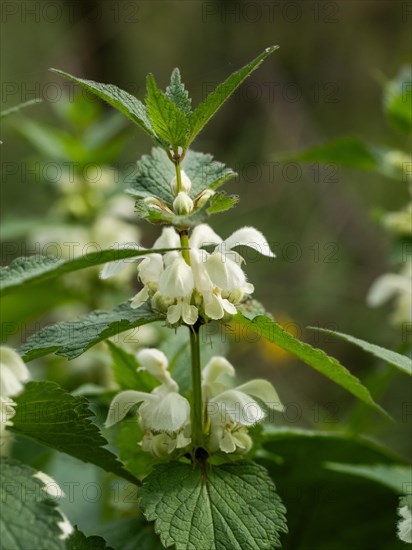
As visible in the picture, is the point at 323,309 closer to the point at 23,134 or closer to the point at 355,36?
the point at 355,36

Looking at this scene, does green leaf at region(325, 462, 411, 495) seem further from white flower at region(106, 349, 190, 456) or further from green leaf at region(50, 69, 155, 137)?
green leaf at region(50, 69, 155, 137)

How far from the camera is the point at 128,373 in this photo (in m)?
1.11

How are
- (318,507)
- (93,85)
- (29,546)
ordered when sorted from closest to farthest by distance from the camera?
(29,546), (93,85), (318,507)

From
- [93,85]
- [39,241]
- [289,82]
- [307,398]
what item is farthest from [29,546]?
[289,82]

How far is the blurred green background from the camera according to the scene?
4.11m

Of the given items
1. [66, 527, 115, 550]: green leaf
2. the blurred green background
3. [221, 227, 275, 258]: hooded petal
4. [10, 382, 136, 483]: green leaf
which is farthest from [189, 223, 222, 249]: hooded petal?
the blurred green background

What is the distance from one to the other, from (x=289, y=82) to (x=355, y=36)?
761mm

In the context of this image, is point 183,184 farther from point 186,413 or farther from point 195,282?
point 186,413

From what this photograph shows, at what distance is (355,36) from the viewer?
5328 millimetres

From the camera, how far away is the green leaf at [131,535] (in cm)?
105

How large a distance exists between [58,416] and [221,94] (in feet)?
1.24

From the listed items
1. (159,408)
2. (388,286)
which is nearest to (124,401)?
(159,408)

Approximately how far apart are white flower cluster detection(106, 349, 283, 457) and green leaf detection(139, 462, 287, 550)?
3cm

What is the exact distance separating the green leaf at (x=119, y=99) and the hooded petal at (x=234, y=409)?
0.32 metres
